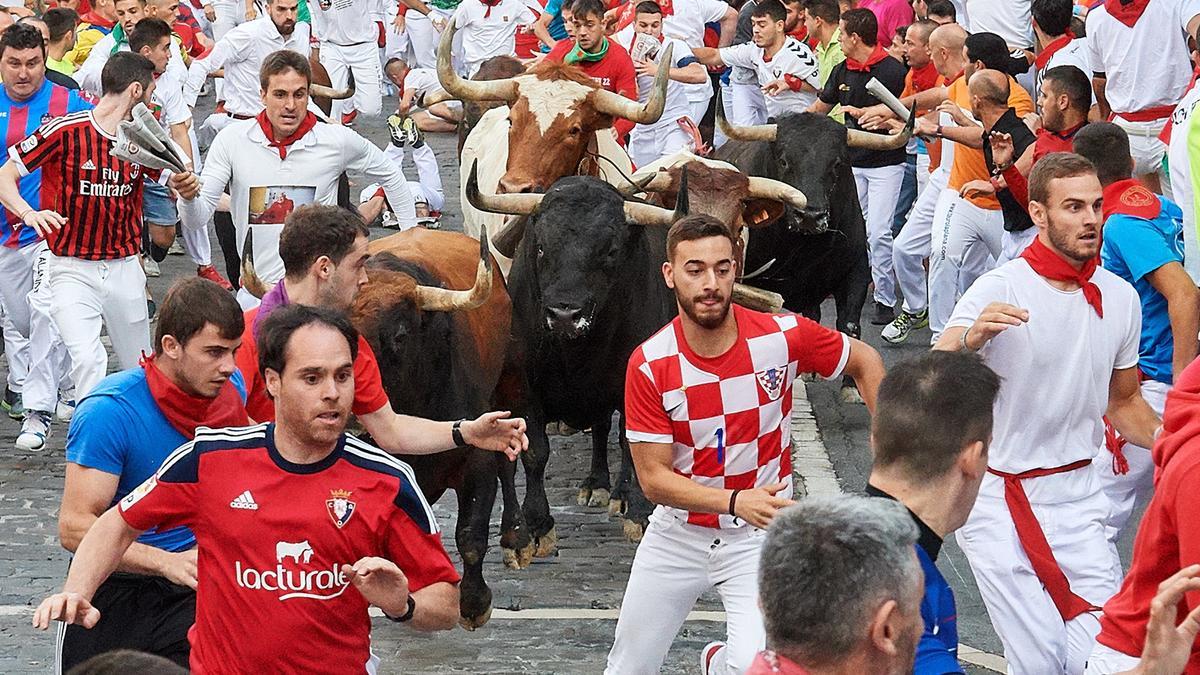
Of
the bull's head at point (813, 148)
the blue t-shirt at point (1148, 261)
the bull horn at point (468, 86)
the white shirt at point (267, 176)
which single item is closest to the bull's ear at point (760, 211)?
the bull's head at point (813, 148)

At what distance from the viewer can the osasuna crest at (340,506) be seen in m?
5.18

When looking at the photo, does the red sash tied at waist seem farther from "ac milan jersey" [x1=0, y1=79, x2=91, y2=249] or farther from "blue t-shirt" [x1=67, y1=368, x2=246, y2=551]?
"ac milan jersey" [x1=0, y1=79, x2=91, y2=249]

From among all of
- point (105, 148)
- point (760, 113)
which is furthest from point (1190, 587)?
point (760, 113)

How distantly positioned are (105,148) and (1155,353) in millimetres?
6448

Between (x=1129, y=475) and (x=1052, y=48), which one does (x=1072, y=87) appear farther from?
(x=1129, y=475)

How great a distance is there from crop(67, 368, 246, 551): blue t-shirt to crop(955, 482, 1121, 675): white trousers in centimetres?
293

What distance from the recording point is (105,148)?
11.1 meters

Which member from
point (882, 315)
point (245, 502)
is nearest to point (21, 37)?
point (882, 315)

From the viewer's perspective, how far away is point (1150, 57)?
11.8m

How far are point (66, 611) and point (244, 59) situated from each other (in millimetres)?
11463

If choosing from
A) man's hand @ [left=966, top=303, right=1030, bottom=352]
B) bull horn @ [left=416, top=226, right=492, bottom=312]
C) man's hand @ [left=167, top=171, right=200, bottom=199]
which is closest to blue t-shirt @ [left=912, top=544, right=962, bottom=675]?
man's hand @ [left=966, top=303, right=1030, bottom=352]

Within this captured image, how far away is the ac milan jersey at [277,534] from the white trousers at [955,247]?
814cm

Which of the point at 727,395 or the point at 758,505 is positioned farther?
the point at 727,395

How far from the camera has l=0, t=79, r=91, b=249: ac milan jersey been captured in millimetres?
11758
